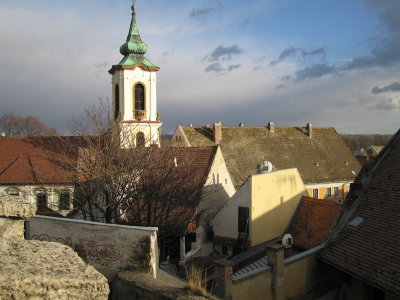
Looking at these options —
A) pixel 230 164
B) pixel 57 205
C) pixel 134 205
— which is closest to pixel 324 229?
pixel 134 205

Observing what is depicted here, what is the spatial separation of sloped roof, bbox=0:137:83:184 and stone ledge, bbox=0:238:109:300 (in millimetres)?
18494

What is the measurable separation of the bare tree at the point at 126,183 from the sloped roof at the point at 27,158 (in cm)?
740

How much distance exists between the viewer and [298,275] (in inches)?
454

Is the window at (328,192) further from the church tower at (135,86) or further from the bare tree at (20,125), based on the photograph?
the bare tree at (20,125)

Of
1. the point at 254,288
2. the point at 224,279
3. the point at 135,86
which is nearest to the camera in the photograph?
the point at 224,279

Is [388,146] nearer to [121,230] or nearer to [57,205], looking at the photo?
[121,230]

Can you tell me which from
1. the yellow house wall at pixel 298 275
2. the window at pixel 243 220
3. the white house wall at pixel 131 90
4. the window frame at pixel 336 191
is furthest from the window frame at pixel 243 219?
the window frame at pixel 336 191

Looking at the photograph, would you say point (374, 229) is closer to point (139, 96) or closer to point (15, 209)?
point (15, 209)

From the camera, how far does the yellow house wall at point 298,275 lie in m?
11.2

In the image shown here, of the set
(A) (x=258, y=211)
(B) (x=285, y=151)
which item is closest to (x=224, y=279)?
(A) (x=258, y=211)

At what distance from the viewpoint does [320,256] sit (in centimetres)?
1172

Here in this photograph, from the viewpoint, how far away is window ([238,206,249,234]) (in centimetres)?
1648

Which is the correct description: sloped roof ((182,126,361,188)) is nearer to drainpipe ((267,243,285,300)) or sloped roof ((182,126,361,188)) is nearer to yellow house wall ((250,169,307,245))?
yellow house wall ((250,169,307,245))

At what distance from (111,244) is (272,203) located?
32.7 feet
